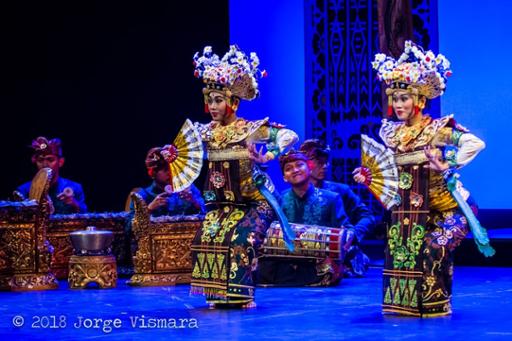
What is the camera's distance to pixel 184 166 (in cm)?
676

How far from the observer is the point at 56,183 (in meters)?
9.10

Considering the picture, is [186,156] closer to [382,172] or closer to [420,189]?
[382,172]

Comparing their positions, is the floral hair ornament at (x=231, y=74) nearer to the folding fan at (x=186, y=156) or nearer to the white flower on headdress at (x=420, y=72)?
the folding fan at (x=186, y=156)

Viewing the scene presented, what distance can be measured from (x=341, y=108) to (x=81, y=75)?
231cm

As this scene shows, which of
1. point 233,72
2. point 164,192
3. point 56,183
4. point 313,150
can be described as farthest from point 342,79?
point 233,72

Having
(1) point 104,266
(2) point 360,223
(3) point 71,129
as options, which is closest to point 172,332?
(1) point 104,266

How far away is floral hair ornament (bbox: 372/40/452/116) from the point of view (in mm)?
6137

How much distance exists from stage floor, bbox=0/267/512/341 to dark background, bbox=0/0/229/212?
2.20 meters

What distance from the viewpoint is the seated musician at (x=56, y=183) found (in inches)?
352

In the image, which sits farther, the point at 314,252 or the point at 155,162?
the point at 155,162

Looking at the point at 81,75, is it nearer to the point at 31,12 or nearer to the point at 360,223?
the point at 31,12

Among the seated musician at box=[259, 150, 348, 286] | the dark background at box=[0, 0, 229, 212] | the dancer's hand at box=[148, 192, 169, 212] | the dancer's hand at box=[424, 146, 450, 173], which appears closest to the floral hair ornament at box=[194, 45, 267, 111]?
the dancer's hand at box=[424, 146, 450, 173]

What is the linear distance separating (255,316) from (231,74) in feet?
4.62

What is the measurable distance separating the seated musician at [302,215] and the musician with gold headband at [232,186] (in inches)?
59.8
